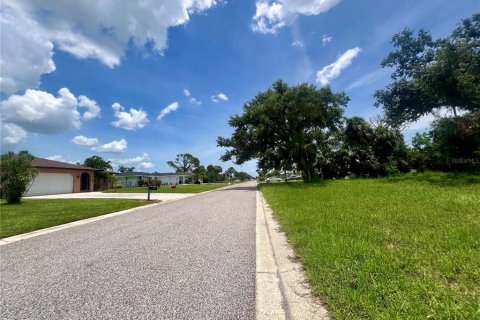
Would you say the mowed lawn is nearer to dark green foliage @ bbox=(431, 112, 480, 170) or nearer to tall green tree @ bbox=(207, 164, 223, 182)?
dark green foliage @ bbox=(431, 112, 480, 170)

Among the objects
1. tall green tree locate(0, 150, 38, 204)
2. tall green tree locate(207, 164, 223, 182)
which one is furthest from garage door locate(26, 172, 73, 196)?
tall green tree locate(207, 164, 223, 182)

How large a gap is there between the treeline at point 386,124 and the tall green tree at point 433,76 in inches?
1.6

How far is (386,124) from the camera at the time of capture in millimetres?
23094

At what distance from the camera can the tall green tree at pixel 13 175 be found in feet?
49.4

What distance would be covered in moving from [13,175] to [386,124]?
89.3 feet

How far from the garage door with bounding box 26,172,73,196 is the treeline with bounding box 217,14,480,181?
61.7ft

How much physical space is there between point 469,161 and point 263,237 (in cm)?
2209

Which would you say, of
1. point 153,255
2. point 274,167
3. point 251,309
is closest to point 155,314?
point 251,309

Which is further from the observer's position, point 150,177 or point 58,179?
point 150,177

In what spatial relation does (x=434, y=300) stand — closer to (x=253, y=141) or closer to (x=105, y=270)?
(x=105, y=270)

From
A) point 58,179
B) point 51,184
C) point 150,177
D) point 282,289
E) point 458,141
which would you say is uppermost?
point 150,177

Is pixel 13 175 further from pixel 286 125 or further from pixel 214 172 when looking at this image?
pixel 214 172

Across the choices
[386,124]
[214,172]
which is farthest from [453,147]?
[214,172]

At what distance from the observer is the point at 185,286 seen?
3.16m
